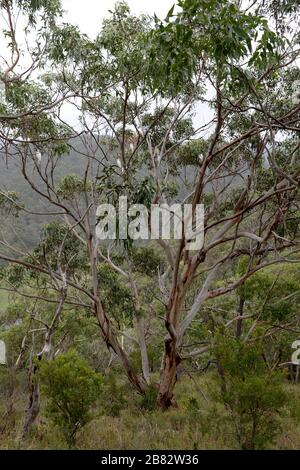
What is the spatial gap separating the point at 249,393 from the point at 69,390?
236cm

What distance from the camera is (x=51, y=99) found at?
8.82m

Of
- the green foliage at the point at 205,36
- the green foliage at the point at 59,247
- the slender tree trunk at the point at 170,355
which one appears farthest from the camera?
the green foliage at the point at 59,247

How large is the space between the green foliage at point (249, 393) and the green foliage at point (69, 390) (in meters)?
1.79

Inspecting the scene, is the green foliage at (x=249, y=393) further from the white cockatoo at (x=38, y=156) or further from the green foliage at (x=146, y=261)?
the green foliage at (x=146, y=261)

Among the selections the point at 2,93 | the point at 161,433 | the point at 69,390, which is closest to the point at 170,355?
the point at 161,433

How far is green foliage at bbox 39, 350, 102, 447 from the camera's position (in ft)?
18.6

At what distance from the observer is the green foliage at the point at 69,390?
224 inches

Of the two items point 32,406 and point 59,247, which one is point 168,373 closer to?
point 32,406

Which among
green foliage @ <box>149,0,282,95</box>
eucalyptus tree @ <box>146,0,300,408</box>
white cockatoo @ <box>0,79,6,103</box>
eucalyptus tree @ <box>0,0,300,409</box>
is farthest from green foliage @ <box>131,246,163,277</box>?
green foliage @ <box>149,0,282,95</box>

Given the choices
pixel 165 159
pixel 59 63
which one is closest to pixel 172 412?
pixel 165 159

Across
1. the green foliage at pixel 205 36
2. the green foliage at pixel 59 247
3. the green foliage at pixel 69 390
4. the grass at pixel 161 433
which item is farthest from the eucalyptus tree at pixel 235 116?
the green foliage at pixel 59 247

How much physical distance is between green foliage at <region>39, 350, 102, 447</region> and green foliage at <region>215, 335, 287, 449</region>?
5.87ft

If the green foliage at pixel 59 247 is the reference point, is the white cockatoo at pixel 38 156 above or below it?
above
